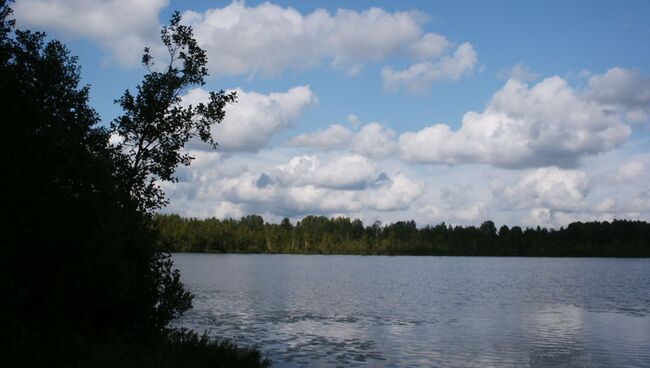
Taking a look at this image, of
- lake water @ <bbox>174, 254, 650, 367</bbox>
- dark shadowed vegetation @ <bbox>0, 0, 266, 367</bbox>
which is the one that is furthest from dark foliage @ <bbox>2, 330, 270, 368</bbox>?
lake water @ <bbox>174, 254, 650, 367</bbox>

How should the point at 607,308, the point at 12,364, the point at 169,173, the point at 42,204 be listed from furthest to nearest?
the point at 607,308, the point at 169,173, the point at 42,204, the point at 12,364

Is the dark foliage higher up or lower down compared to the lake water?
higher up

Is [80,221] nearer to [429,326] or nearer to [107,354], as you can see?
[107,354]

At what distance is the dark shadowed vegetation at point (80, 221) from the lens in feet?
59.7

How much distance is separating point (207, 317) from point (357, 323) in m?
12.2

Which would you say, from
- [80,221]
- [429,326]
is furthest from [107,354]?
[429,326]

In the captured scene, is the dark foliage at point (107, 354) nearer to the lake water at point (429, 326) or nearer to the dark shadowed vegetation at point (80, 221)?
the dark shadowed vegetation at point (80, 221)

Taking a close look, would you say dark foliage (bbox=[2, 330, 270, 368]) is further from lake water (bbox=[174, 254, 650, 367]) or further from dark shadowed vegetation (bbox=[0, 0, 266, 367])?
lake water (bbox=[174, 254, 650, 367])

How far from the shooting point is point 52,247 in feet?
62.5

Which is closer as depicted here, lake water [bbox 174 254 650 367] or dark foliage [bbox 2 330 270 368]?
dark foliage [bbox 2 330 270 368]

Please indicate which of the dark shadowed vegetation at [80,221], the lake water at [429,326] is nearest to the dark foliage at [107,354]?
the dark shadowed vegetation at [80,221]

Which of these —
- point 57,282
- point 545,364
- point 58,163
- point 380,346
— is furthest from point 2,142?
point 545,364

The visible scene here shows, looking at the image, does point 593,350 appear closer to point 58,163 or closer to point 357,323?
point 357,323

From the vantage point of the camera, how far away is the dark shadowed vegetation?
59.7 feet
